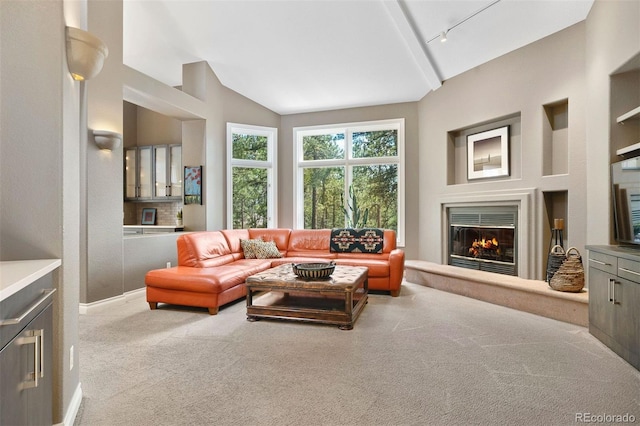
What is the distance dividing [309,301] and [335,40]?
11.7 feet

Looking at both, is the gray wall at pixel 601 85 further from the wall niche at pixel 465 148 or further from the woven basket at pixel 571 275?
the wall niche at pixel 465 148

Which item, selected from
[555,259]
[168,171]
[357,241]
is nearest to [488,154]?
[555,259]

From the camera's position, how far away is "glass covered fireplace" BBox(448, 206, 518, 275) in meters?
4.73

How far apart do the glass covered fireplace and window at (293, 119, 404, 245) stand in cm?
114

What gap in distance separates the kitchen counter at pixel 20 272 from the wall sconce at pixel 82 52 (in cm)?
100

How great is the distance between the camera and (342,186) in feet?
22.8

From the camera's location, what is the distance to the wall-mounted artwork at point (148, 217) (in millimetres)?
7617

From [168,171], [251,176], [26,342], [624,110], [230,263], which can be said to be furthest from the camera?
[168,171]

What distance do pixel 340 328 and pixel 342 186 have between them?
3.97 meters

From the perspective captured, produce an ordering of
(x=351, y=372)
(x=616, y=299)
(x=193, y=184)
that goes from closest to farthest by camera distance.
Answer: (x=351, y=372)
(x=616, y=299)
(x=193, y=184)

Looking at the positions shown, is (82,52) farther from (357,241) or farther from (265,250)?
(357,241)

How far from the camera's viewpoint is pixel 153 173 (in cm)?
746

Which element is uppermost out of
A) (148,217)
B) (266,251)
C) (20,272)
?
(148,217)

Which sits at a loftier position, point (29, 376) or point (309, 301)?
point (29, 376)
